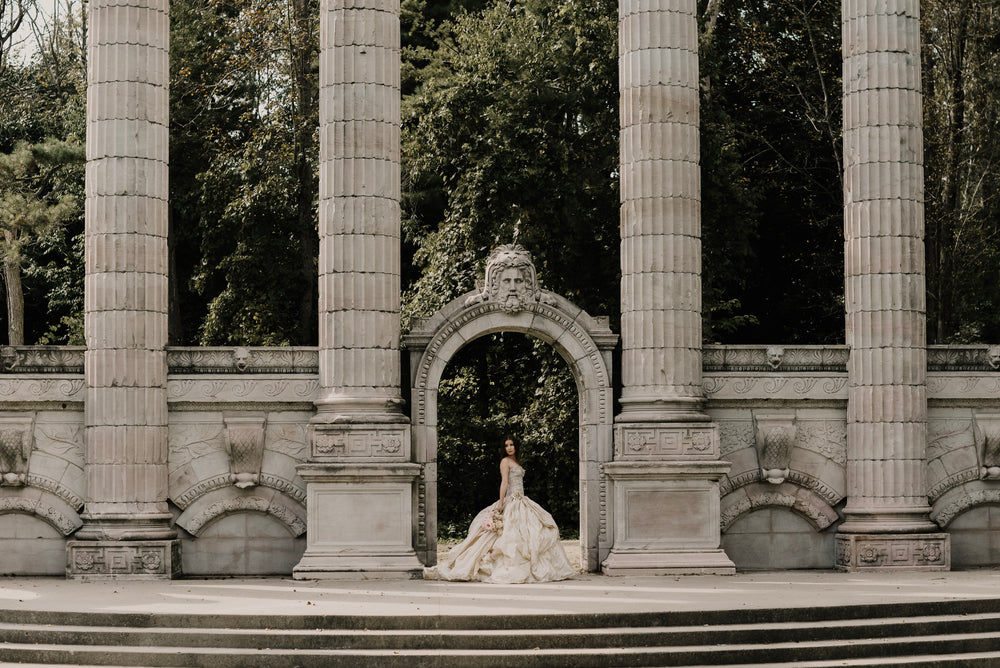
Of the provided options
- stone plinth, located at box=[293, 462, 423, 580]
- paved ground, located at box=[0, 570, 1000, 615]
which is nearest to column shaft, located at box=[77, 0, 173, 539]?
paved ground, located at box=[0, 570, 1000, 615]

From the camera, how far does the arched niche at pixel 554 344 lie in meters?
22.5

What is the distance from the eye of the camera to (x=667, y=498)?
2214cm

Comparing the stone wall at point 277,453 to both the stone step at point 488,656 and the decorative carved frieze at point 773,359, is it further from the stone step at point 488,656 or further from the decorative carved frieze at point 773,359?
the stone step at point 488,656

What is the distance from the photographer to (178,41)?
3706cm

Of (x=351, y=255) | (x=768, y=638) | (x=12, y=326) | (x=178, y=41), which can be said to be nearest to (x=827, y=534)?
(x=768, y=638)

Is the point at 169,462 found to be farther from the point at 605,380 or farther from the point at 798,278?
the point at 798,278

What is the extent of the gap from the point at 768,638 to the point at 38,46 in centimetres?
3099

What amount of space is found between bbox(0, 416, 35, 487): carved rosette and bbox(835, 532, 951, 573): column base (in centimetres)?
1284

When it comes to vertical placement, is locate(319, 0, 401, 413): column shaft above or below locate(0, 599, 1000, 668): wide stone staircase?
above

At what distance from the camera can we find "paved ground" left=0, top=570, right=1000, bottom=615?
693 inches

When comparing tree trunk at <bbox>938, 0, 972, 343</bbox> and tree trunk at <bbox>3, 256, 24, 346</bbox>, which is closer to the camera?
tree trunk at <bbox>3, 256, 24, 346</bbox>

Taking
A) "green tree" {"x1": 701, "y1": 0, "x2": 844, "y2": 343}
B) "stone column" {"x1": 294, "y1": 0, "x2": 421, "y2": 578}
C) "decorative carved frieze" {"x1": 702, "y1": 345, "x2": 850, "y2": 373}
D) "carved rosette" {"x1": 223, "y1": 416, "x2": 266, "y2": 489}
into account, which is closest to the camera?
"stone column" {"x1": 294, "y1": 0, "x2": 421, "y2": 578}

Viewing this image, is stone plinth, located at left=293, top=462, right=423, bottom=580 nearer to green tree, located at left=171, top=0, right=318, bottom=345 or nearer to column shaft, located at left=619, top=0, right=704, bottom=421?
column shaft, located at left=619, top=0, right=704, bottom=421

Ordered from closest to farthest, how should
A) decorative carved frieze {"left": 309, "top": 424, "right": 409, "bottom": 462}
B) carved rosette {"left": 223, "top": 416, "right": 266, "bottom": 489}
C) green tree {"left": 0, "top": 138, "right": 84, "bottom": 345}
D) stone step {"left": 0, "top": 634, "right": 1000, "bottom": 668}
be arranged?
stone step {"left": 0, "top": 634, "right": 1000, "bottom": 668}
decorative carved frieze {"left": 309, "top": 424, "right": 409, "bottom": 462}
carved rosette {"left": 223, "top": 416, "right": 266, "bottom": 489}
green tree {"left": 0, "top": 138, "right": 84, "bottom": 345}
